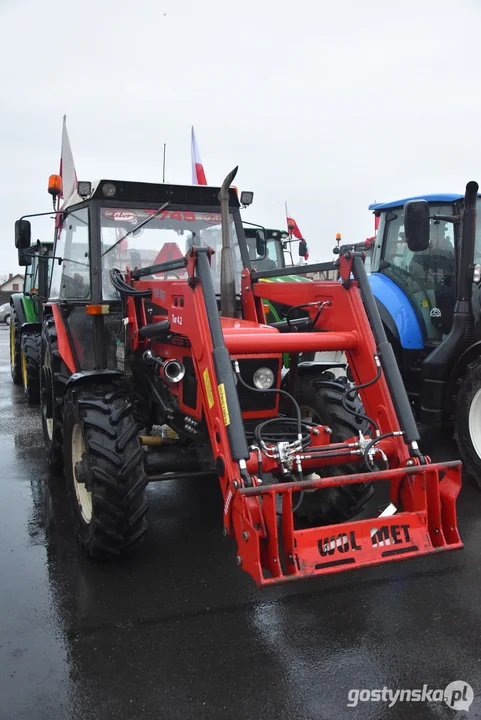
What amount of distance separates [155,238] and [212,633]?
9.48ft

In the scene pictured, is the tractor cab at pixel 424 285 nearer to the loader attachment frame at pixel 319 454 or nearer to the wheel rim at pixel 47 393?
the loader attachment frame at pixel 319 454

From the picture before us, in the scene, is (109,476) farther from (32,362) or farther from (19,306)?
(19,306)

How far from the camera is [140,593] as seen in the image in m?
3.36

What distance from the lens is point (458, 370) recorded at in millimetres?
5336

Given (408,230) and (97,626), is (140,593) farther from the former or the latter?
(408,230)

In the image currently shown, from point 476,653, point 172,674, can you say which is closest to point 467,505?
point 476,653

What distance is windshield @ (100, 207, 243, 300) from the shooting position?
14.8ft

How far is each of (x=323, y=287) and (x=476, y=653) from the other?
2.22 meters

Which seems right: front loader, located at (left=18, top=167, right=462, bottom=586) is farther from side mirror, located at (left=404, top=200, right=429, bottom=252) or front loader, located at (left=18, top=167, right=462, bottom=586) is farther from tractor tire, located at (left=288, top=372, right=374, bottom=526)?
side mirror, located at (left=404, top=200, right=429, bottom=252)

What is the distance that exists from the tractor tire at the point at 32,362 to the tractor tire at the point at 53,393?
231 centimetres

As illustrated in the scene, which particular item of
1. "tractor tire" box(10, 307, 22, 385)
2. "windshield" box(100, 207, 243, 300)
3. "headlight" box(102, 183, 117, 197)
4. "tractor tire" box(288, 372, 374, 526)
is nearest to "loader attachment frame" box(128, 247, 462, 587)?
"tractor tire" box(288, 372, 374, 526)

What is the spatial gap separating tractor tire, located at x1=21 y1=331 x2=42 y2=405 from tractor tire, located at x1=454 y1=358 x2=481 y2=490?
547cm

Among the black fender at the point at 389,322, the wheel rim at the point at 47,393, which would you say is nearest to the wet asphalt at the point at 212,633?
the wheel rim at the point at 47,393

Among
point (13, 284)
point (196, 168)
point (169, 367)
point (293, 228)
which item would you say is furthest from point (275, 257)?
point (13, 284)
